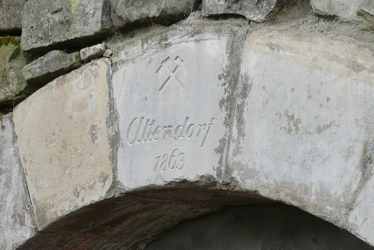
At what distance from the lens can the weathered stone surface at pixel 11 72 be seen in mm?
2275

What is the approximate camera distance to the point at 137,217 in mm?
2236

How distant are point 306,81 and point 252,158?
196 mm

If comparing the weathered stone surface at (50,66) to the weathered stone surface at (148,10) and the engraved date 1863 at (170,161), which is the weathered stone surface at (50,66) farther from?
the engraved date 1863 at (170,161)

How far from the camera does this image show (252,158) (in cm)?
180

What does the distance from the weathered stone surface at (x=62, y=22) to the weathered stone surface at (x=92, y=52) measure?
28mm

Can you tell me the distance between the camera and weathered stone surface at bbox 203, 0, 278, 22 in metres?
1.82

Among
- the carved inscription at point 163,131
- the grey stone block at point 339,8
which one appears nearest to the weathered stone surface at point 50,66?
the carved inscription at point 163,131

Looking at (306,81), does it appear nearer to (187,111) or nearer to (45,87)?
(187,111)

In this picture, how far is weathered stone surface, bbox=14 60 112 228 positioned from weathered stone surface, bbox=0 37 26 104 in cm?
5

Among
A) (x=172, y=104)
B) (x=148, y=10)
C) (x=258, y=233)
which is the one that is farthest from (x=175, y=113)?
(x=258, y=233)

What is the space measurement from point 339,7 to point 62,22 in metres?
0.74

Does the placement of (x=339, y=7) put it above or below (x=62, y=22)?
above

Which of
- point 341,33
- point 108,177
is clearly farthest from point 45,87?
point 341,33

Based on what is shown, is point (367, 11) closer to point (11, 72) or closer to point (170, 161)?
point (170, 161)
